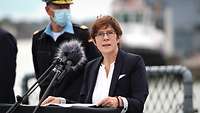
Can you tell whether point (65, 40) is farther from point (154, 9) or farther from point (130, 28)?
point (154, 9)

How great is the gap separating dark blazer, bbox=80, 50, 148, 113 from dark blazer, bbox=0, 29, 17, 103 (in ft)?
2.47

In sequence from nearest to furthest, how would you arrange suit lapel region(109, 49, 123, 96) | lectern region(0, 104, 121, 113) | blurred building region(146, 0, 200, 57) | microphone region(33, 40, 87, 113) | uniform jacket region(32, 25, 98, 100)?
lectern region(0, 104, 121, 113) < microphone region(33, 40, 87, 113) < suit lapel region(109, 49, 123, 96) < uniform jacket region(32, 25, 98, 100) < blurred building region(146, 0, 200, 57)

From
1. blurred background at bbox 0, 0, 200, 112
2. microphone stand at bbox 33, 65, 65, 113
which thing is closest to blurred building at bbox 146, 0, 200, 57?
blurred background at bbox 0, 0, 200, 112

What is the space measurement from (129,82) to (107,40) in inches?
10.4

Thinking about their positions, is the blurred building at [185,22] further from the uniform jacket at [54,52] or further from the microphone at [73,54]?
the microphone at [73,54]

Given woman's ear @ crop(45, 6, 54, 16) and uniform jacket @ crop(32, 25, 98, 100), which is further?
woman's ear @ crop(45, 6, 54, 16)

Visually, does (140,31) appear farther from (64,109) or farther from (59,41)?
(64,109)

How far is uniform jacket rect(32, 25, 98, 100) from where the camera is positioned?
542 centimetres

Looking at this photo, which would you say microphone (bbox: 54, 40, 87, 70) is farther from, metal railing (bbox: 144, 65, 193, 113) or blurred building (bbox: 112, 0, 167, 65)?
blurred building (bbox: 112, 0, 167, 65)

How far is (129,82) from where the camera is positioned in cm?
484

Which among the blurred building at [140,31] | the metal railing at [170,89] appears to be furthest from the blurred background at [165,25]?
the metal railing at [170,89]

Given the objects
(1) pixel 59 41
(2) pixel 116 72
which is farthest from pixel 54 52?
(2) pixel 116 72

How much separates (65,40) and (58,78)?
876 millimetres

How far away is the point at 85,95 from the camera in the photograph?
4.99 m
